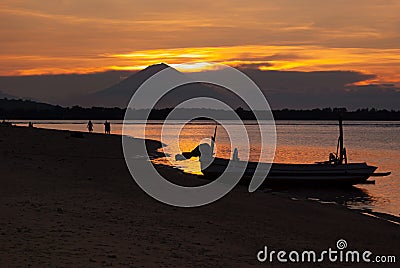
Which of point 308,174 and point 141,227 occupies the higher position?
point 308,174

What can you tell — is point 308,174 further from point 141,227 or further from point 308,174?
point 141,227

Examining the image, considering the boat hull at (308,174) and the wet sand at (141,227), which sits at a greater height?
the boat hull at (308,174)

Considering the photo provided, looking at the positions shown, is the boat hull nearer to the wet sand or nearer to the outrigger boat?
the outrigger boat

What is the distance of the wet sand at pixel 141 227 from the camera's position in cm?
1011

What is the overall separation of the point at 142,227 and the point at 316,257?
411cm

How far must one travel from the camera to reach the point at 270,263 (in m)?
11.1

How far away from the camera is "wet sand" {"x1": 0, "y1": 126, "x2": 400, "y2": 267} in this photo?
10.1m

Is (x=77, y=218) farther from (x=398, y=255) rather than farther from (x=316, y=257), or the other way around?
(x=398, y=255)

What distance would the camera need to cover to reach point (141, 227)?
12.9 meters

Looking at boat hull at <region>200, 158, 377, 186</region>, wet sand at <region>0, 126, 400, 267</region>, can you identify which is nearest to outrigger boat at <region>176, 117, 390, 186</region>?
boat hull at <region>200, 158, 377, 186</region>

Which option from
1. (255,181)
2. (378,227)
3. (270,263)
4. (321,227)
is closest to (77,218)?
(270,263)

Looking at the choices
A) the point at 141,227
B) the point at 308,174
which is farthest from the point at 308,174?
the point at 141,227

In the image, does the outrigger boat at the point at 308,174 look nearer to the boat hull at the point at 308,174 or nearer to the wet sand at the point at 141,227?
the boat hull at the point at 308,174

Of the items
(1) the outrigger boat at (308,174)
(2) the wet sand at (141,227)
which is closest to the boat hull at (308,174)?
(1) the outrigger boat at (308,174)
